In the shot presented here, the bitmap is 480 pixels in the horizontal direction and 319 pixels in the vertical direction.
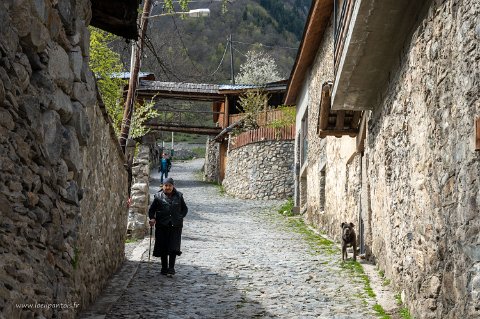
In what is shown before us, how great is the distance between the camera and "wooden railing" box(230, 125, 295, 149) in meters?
22.2

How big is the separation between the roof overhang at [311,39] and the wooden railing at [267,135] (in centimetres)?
251

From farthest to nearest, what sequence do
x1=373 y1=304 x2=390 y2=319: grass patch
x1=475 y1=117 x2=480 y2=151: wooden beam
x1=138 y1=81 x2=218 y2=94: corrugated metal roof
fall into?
x1=138 y1=81 x2=218 y2=94: corrugated metal roof
x1=373 y1=304 x2=390 y2=319: grass patch
x1=475 y1=117 x2=480 y2=151: wooden beam

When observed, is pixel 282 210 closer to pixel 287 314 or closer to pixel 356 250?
pixel 356 250

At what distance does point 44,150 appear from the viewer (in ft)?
12.3

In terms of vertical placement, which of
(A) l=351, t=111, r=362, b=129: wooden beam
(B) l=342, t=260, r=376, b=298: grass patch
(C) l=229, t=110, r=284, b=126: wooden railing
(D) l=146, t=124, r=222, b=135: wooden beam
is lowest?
(B) l=342, t=260, r=376, b=298: grass patch

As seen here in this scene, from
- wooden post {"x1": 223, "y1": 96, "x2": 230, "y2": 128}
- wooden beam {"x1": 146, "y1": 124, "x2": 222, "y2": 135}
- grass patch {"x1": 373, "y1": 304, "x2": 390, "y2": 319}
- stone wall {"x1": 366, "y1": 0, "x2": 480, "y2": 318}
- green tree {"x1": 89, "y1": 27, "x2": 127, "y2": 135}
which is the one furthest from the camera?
wooden beam {"x1": 146, "y1": 124, "x2": 222, "y2": 135}

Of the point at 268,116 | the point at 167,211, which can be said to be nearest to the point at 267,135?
the point at 268,116

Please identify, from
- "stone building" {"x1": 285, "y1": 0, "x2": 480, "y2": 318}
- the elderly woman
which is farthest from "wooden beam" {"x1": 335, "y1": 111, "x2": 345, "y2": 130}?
the elderly woman

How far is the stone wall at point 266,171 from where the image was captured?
71.4 feet

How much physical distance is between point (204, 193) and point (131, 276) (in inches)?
649

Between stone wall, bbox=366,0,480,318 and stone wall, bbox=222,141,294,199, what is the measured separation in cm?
1441

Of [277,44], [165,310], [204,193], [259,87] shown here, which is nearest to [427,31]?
[165,310]

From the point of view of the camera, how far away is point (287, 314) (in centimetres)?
608

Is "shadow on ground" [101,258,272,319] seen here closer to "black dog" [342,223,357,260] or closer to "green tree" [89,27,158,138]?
"black dog" [342,223,357,260]
